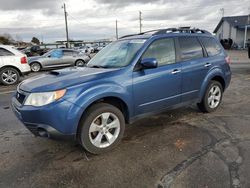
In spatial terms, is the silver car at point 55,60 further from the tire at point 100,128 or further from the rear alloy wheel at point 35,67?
the tire at point 100,128

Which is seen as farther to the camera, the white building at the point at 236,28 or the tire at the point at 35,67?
the white building at the point at 236,28

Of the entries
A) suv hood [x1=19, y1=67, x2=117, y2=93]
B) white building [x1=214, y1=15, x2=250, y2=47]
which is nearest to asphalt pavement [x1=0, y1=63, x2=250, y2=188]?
suv hood [x1=19, y1=67, x2=117, y2=93]

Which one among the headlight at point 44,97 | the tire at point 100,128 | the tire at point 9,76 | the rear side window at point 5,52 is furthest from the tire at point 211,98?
the rear side window at point 5,52

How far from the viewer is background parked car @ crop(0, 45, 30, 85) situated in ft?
33.1

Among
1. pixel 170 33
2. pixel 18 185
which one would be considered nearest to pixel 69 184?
pixel 18 185

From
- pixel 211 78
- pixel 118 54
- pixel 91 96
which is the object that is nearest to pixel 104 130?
pixel 91 96

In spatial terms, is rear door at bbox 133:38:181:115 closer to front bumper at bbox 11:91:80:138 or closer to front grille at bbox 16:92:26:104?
front bumper at bbox 11:91:80:138

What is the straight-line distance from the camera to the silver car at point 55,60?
15.4 m

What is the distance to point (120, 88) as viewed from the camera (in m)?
3.68

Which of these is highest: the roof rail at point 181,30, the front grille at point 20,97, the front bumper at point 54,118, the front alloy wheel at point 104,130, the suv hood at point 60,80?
the roof rail at point 181,30

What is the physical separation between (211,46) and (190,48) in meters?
0.80

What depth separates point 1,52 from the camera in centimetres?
1009

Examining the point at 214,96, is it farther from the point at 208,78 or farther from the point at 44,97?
the point at 44,97

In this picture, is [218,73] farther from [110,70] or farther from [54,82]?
[54,82]
